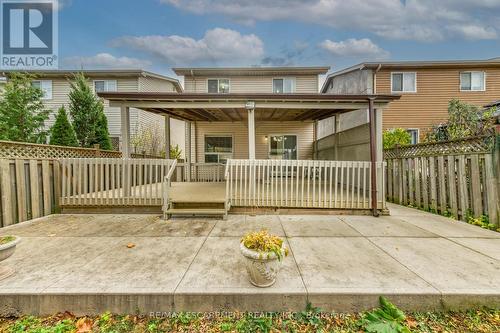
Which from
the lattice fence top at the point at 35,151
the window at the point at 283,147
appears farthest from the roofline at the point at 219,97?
the window at the point at 283,147

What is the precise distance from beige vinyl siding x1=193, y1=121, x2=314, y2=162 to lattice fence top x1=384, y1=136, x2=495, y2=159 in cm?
421

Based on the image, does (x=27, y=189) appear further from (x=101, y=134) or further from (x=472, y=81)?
(x=472, y=81)

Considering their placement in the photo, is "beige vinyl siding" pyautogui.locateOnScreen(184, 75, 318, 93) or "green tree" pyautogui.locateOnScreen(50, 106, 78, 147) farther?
"beige vinyl siding" pyautogui.locateOnScreen(184, 75, 318, 93)

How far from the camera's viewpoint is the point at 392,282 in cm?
241

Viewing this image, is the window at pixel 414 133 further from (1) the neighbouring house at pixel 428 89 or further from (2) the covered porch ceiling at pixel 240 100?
(2) the covered porch ceiling at pixel 240 100

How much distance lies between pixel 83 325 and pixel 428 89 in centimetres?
1574

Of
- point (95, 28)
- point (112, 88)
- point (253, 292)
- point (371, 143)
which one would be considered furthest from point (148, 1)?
point (253, 292)

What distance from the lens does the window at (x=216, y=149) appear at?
10547 mm

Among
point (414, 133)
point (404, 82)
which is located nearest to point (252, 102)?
point (404, 82)

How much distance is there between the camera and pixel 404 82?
11.8m

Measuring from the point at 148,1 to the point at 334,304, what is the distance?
1492 centimetres

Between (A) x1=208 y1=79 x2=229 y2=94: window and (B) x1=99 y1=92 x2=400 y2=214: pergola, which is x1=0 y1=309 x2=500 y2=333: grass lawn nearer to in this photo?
(B) x1=99 y1=92 x2=400 y2=214: pergola

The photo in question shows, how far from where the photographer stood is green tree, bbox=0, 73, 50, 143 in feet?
32.8

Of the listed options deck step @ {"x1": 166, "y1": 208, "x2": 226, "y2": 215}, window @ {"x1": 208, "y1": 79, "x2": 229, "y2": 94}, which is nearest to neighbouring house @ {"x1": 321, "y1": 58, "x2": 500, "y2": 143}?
window @ {"x1": 208, "y1": 79, "x2": 229, "y2": 94}
